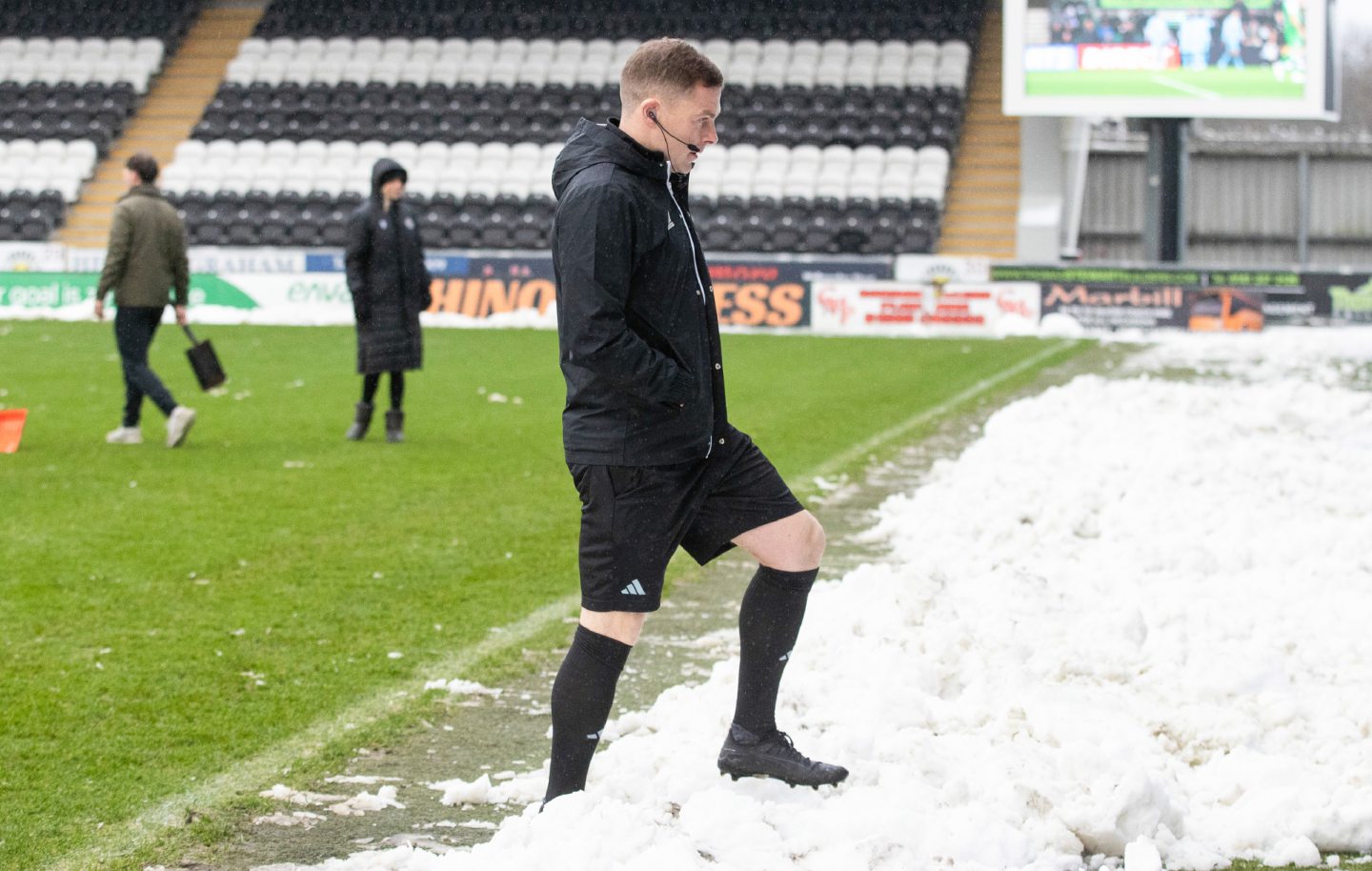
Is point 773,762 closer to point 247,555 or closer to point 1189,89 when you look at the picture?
point 247,555

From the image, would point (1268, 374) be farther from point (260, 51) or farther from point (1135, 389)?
point (260, 51)

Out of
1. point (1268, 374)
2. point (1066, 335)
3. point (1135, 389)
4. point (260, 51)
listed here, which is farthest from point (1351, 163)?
point (1135, 389)

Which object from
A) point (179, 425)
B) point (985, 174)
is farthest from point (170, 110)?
point (179, 425)

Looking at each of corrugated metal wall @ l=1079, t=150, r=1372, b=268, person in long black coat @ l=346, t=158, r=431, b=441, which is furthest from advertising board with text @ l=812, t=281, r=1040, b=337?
corrugated metal wall @ l=1079, t=150, r=1372, b=268

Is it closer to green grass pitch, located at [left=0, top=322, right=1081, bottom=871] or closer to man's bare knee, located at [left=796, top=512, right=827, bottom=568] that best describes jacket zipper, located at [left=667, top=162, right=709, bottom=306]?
man's bare knee, located at [left=796, top=512, right=827, bottom=568]

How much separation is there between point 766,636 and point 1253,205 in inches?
1409

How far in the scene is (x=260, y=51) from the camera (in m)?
36.0

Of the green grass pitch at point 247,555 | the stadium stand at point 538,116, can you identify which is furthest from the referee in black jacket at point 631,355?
the stadium stand at point 538,116

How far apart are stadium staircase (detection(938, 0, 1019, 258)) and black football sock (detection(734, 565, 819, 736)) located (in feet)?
86.7

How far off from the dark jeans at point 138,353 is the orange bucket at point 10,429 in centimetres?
71

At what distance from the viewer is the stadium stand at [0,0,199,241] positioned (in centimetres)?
3241

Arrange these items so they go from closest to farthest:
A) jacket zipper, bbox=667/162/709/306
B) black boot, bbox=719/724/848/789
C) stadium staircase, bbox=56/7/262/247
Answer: jacket zipper, bbox=667/162/709/306, black boot, bbox=719/724/848/789, stadium staircase, bbox=56/7/262/247

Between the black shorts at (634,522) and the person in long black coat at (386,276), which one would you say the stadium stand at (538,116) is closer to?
the person in long black coat at (386,276)

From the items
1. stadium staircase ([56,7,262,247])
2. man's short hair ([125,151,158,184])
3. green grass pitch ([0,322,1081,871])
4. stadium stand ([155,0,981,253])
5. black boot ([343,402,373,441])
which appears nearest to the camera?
green grass pitch ([0,322,1081,871])
